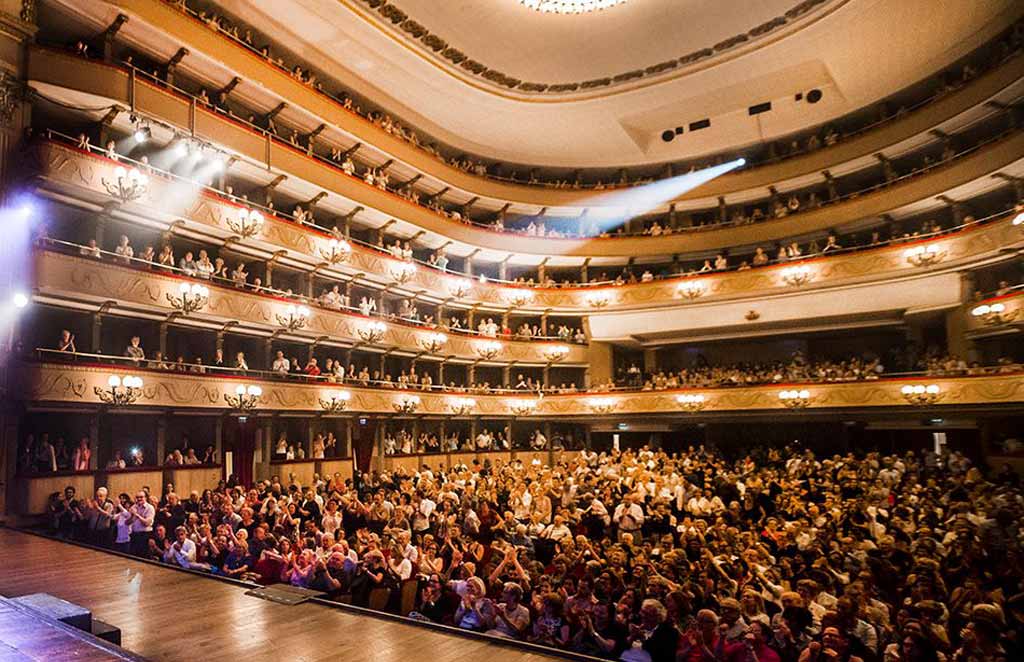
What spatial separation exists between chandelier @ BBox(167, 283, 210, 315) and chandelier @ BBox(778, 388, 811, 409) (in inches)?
699

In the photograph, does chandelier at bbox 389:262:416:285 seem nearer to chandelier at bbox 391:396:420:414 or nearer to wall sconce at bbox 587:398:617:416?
chandelier at bbox 391:396:420:414

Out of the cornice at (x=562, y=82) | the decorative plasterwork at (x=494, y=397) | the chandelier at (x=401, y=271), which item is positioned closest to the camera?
the decorative plasterwork at (x=494, y=397)

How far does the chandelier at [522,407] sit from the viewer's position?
25.9m

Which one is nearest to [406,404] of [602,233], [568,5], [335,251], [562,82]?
[335,251]

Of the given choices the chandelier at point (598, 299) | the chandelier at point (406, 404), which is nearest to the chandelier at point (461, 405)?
the chandelier at point (406, 404)

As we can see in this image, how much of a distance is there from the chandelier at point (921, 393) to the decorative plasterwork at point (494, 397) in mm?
123

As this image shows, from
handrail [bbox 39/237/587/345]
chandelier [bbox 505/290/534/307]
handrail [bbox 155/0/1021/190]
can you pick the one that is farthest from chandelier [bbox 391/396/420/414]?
handrail [bbox 155/0/1021/190]

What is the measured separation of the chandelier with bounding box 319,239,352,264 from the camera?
19.6 metres

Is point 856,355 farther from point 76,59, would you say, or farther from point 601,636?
point 76,59

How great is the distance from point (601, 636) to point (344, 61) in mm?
20394

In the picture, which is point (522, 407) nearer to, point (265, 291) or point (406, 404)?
point (406, 404)

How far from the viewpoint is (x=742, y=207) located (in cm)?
2798

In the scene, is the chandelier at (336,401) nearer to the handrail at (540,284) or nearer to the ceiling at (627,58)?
the handrail at (540,284)

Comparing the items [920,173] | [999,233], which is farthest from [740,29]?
[999,233]
